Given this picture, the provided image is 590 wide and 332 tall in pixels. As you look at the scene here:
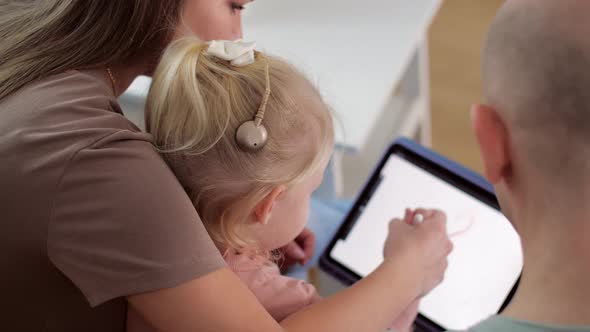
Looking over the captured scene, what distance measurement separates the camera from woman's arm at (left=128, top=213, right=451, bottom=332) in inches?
23.1

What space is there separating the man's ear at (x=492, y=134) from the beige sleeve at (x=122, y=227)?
247 millimetres

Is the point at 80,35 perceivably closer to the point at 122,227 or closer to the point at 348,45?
the point at 122,227

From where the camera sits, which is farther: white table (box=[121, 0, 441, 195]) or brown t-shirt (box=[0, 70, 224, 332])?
white table (box=[121, 0, 441, 195])

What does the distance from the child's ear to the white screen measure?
229mm

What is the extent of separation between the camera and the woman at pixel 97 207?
58cm

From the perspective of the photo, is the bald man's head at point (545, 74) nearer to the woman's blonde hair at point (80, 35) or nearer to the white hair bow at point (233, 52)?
the white hair bow at point (233, 52)

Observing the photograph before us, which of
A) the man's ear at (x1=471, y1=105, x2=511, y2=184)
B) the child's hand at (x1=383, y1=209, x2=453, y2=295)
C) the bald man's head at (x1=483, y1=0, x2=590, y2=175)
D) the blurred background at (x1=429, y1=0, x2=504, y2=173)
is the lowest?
the child's hand at (x1=383, y1=209, x2=453, y2=295)

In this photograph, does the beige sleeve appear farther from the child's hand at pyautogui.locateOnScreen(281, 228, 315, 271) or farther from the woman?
the child's hand at pyautogui.locateOnScreen(281, 228, 315, 271)

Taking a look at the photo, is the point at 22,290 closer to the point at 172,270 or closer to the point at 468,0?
the point at 172,270

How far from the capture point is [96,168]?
0.58m

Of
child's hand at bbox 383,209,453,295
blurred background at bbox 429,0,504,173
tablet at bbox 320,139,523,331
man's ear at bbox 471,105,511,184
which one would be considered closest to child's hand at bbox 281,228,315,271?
tablet at bbox 320,139,523,331

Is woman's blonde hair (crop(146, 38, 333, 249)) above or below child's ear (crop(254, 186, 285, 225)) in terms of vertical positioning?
above

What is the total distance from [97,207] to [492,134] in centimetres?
32

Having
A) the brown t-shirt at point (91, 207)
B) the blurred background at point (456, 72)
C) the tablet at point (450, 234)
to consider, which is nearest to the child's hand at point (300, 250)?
the tablet at point (450, 234)
